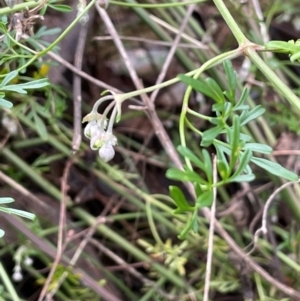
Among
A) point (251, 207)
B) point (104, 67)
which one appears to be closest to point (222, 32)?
point (104, 67)

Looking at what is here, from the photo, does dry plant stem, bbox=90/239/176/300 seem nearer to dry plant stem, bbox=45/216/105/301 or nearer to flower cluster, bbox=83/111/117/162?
dry plant stem, bbox=45/216/105/301

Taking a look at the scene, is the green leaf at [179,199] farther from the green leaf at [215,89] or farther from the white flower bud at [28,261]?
the white flower bud at [28,261]

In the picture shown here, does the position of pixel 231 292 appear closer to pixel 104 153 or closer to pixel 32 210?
pixel 32 210

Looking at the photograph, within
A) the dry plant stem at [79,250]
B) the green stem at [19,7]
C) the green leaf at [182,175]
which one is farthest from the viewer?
the dry plant stem at [79,250]

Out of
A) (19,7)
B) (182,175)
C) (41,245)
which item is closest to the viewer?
(182,175)

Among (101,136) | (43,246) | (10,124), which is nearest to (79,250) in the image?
(43,246)

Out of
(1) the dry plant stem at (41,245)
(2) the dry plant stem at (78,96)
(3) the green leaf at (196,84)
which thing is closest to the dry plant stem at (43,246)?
(1) the dry plant stem at (41,245)

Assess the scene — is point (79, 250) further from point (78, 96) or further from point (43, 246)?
point (78, 96)

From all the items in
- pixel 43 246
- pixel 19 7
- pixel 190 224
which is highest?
pixel 19 7

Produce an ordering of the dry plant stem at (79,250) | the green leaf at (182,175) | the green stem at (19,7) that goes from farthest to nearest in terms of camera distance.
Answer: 1. the dry plant stem at (79,250)
2. the green stem at (19,7)
3. the green leaf at (182,175)
